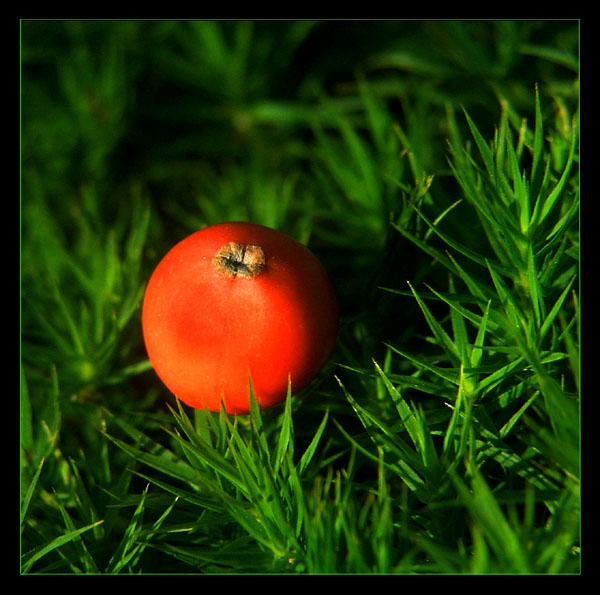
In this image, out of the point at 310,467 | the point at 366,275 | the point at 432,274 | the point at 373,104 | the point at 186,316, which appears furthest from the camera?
the point at 373,104

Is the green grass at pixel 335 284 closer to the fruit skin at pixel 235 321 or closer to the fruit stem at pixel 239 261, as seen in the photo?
the fruit skin at pixel 235 321

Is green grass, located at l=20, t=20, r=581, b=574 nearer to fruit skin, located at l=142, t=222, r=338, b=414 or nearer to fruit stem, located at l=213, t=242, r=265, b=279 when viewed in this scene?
fruit skin, located at l=142, t=222, r=338, b=414

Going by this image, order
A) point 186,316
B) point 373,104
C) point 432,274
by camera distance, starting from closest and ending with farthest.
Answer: point 186,316
point 432,274
point 373,104

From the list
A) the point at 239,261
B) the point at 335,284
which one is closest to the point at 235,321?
the point at 239,261

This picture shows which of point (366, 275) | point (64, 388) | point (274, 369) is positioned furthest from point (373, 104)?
point (64, 388)

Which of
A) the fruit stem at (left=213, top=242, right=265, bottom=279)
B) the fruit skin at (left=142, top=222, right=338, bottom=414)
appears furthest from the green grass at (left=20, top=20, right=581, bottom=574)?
the fruit stem at (left=213, top=242, right=265, bottom=279)

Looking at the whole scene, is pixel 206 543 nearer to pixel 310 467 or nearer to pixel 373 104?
pixel 310 467
